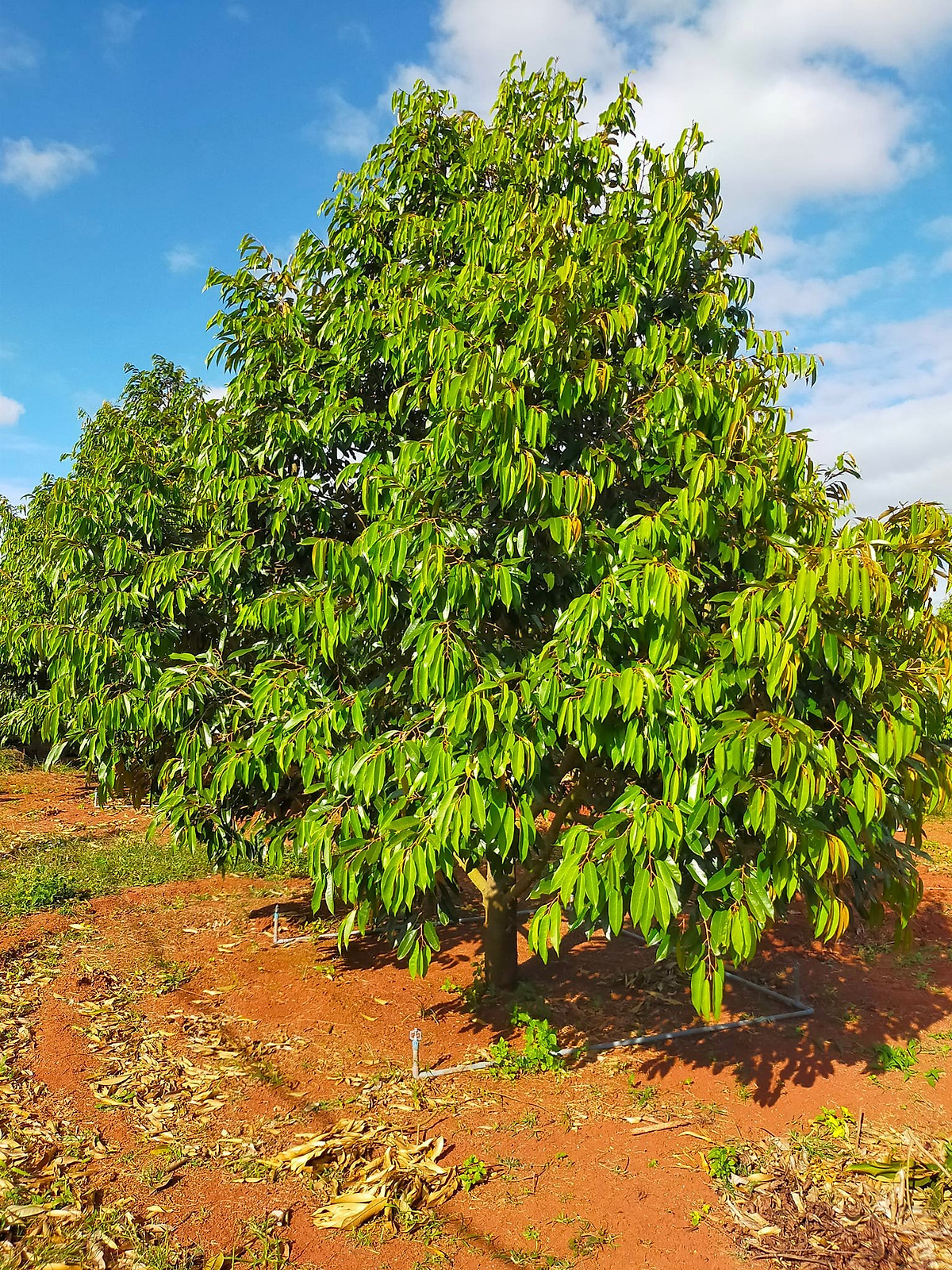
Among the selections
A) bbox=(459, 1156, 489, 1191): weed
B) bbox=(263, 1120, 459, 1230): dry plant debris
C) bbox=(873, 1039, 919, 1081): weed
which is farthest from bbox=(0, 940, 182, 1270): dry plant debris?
bbox=(873, 1039, 919, 1081): weed

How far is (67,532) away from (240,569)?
1.91m

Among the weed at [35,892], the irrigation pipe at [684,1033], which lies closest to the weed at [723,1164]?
the irrigation pipe at [684,1033]

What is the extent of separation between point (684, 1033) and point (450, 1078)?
73.0 inches

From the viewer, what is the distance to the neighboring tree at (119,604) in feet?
18.1

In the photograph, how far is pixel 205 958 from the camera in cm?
792

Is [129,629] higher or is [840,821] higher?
[129,629]

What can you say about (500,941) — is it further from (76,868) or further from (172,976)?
(76,868)

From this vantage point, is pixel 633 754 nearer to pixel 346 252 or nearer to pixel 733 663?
pixel 733 663

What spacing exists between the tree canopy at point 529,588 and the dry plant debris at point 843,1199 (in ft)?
3.94

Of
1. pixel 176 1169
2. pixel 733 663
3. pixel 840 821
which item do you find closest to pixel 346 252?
pixel 733 663

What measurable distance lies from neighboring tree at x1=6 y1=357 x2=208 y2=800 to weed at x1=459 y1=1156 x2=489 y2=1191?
3.15 meters

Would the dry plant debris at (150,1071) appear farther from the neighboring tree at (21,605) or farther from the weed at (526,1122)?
the neighboring tree at (21,605)

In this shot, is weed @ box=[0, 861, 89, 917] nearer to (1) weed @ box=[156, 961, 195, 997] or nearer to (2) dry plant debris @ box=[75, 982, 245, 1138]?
(1) weed @ box=[156, 961, 195, 997]

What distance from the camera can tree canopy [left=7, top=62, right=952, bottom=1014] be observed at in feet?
11.6
